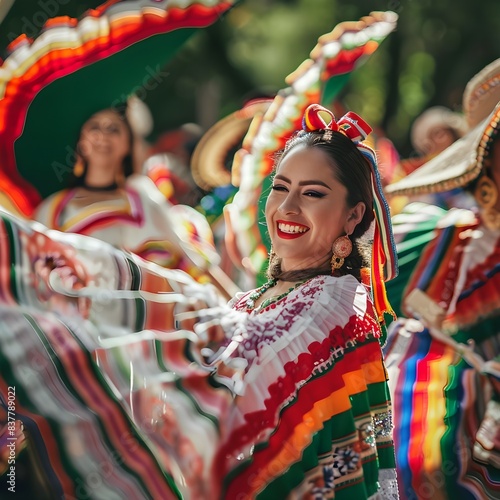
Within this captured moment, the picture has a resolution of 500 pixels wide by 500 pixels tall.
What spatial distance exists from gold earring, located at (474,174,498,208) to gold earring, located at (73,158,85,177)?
62.4 inches

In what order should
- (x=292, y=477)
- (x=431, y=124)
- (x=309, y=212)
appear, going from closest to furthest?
1. (x=292, y=477)
2. (x=309, y=212)
3. (x=431, y=124)

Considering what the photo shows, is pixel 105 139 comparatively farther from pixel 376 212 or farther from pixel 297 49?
pixel 297 49

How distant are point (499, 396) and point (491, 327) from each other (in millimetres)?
281

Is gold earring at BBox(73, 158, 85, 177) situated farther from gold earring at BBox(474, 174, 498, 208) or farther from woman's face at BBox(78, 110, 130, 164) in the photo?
gold earring at BBox(474, 174, 498, 208)

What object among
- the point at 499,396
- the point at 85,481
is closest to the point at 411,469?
the point at 499,396

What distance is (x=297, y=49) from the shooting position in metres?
11.3

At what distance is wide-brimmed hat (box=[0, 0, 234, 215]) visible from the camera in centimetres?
314

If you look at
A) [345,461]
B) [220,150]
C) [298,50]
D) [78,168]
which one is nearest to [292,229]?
[345,461]

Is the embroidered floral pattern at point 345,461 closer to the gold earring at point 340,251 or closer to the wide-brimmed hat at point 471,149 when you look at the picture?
the gold earring at point 340,251

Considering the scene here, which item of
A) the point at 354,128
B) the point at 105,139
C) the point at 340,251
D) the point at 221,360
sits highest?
the point at 105,139

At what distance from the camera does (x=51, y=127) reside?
348 centimetres

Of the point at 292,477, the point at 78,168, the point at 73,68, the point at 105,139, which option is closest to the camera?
the point at 292,477

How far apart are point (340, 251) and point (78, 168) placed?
1.96m

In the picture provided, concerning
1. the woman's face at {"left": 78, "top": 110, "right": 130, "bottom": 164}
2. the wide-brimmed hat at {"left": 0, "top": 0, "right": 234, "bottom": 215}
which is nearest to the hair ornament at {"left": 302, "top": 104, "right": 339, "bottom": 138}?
the wide-brimmed hat at {"left": 0, "top": 0, "right": 234, "bottom": 215}
